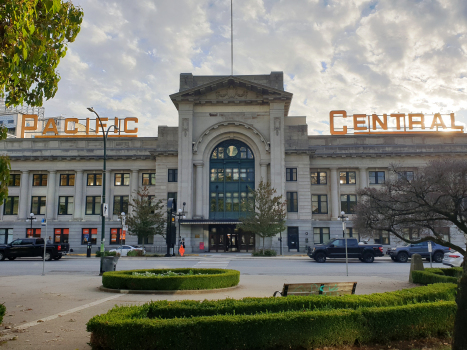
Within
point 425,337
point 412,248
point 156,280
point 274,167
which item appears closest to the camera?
point 425,337

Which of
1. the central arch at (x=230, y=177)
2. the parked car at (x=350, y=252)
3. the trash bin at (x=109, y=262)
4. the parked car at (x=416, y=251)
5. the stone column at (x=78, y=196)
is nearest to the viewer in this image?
the trash bin at (x=109, y=262)

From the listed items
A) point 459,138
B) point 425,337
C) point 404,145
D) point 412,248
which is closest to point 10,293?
point 425,337

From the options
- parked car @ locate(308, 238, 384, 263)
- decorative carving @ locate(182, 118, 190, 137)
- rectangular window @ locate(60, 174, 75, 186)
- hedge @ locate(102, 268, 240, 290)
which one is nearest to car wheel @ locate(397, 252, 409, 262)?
parked car @ locate(308, 238, 384, 263)

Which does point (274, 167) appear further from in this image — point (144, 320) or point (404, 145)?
point (144, 320)

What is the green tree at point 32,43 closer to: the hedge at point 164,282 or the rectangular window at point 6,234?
the hedge at point 164,282

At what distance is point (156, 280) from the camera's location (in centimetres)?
1529

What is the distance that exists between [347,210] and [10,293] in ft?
145

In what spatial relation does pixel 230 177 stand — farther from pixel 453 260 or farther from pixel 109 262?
pixel 109 262

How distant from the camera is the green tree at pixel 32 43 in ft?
22.9

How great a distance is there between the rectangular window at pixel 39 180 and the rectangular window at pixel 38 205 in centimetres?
189

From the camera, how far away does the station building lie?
50.4 m

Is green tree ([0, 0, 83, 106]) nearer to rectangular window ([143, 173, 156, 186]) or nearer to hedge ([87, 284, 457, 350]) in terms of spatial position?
hedge ([87, 284, 457, 350])

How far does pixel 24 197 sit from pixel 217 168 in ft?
84.9

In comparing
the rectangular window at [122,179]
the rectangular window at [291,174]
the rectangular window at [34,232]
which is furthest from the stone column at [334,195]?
the rectangular window at [34,232]
